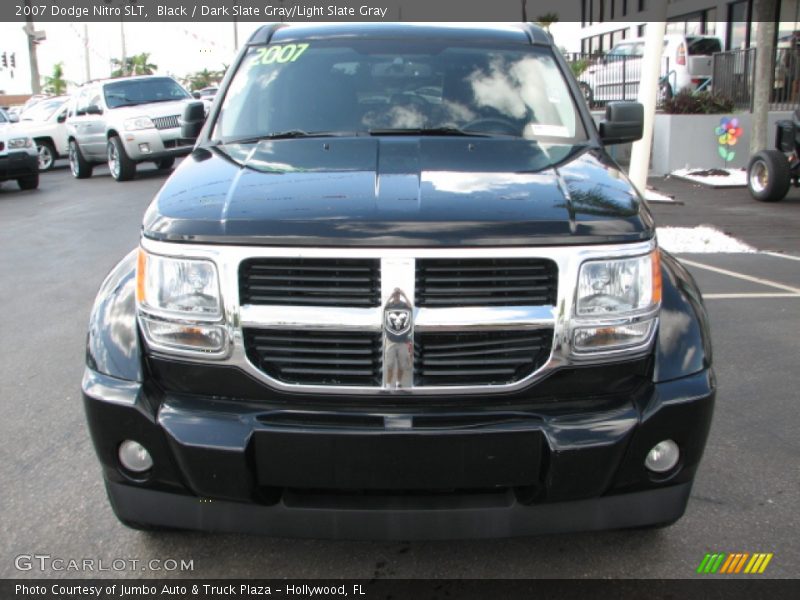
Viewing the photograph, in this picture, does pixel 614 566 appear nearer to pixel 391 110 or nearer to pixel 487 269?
pixel 487 269

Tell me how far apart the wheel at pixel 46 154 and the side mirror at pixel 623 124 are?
62.3ft

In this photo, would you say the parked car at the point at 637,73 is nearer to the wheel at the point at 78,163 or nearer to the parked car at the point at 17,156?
the wheel at the point at 78,163

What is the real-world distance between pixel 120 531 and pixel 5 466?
908 millimetres

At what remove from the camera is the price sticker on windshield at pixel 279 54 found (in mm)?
3949

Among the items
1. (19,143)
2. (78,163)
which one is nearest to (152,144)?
(19,143)

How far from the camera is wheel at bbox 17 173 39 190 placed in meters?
15.7

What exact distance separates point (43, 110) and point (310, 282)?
879 inches

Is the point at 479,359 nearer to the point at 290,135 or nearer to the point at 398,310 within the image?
the point at 398,310

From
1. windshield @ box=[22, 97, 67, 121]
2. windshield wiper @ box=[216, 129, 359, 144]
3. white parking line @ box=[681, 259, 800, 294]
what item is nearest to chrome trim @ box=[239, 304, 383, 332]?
windshield wiper @ box=[216, 129, 359, 144]

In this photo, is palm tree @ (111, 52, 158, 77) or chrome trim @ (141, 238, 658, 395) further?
palm tree @ (111, 52, 158, 77)

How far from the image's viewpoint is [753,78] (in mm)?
15633

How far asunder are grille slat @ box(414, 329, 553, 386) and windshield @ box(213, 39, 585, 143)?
53.8 inches

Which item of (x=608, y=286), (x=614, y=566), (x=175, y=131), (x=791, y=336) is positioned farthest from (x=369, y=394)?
(x=175, y=131)

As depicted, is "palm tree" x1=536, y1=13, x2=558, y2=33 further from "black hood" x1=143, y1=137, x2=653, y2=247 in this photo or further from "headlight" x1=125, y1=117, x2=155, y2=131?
"black hood" x1=143, y1=137, x2=653, y2=247
